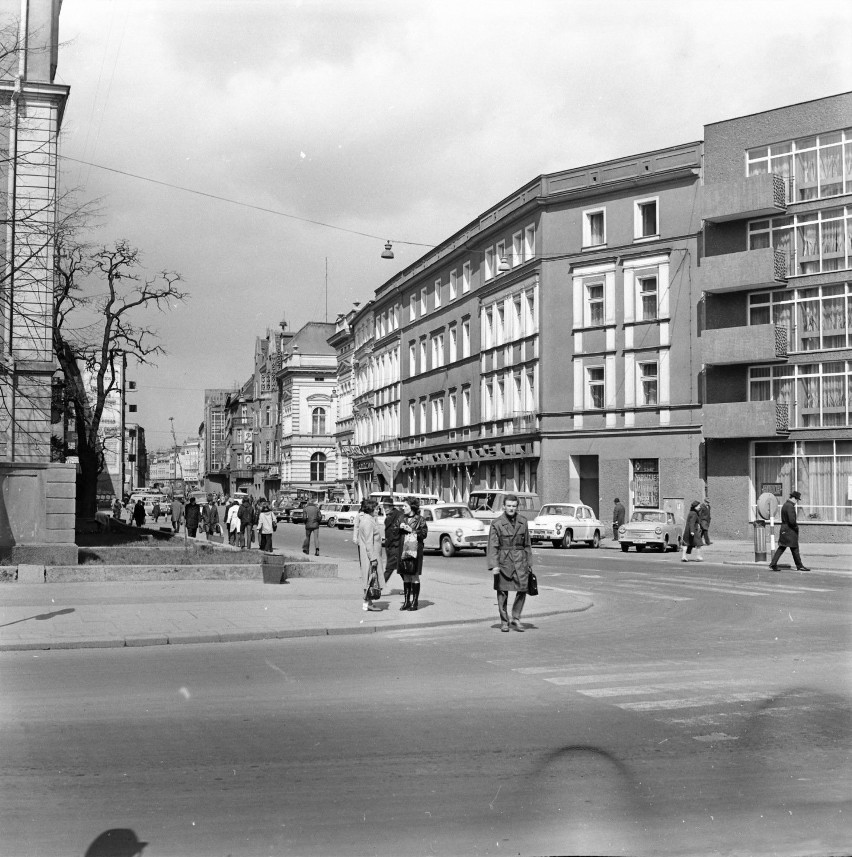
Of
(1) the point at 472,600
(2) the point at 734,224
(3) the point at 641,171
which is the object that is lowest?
(1) the point at 472,600

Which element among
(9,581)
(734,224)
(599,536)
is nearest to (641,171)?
(734,224)

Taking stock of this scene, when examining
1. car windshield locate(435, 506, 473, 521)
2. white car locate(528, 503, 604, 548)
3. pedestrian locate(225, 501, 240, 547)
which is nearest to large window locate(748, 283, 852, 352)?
white car locate(528, 503, 604, 548)

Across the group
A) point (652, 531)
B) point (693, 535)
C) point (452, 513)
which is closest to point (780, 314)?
point (652, 531)

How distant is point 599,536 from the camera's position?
40344 mm

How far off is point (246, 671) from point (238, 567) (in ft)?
38.2

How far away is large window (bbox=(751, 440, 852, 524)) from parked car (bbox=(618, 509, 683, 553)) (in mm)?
5578

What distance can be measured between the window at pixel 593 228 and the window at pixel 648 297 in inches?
123

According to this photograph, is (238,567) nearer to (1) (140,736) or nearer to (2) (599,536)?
(1) (140,736)

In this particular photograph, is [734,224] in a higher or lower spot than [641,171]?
lower

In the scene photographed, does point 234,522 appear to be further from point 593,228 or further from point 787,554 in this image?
point 593,228

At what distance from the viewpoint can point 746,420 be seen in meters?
41.2

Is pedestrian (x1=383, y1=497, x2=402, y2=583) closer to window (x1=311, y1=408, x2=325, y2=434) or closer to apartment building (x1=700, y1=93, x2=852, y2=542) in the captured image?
apartment building (x1=700, y1=93, x2=852, y2=542)

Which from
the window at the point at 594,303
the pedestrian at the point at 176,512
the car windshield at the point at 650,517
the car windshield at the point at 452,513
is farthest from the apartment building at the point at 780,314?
the pedestrian at the point at 176,512

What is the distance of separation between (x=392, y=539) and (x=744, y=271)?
2704cm
